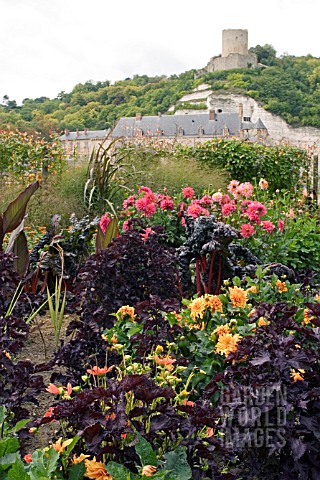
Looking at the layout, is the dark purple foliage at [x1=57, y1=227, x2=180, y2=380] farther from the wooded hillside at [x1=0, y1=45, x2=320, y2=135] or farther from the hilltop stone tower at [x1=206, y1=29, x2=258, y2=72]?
the hilltop stone tower at [x1=206, y1=29, x2=258, y2=72]

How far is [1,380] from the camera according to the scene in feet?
6.79

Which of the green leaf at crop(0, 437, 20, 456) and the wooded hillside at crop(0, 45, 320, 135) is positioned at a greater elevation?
the wooded hillside at crop(0, 45, 320, 135)

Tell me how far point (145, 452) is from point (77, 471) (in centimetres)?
19

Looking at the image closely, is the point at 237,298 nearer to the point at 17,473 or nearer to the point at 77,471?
the point at 77,471

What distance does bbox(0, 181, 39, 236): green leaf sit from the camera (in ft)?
11.6

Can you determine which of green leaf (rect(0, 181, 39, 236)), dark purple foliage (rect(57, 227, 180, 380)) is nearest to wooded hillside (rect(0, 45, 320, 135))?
green leaf (rect(0, 181, 39, 236))

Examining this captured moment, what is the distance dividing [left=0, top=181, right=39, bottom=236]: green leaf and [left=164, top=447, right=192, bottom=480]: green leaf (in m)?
2.48

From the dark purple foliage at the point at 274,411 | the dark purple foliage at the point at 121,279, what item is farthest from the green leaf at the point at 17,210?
the dark purple foliage at the point at 274,411

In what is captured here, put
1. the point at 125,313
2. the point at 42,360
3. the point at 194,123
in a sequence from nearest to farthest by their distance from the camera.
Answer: the point at 125,313 < the point at 42,360 < the point at 194,123

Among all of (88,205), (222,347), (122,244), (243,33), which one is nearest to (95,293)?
(122,244)

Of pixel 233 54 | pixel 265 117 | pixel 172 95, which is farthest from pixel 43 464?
pixel 233 54

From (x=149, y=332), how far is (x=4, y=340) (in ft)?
1.80

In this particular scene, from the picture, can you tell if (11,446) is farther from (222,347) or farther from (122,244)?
(122,244)

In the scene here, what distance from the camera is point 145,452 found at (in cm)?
130
